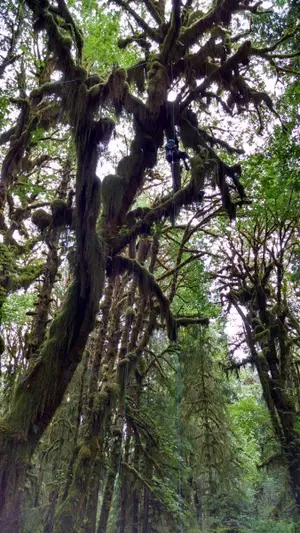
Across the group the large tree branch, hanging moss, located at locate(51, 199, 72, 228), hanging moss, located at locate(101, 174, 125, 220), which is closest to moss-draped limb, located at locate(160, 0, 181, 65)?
hanging moss, located at locate(101, 174, 125, 220)

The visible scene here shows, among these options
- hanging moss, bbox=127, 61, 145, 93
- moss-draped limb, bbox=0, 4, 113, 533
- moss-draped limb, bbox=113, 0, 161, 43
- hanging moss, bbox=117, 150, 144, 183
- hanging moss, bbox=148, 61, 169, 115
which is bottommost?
moss-draped limb, bbox=0, 4, 113, 533

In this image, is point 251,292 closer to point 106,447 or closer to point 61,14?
point 106,447

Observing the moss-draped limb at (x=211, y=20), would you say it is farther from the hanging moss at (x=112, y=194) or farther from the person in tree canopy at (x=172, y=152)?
the hanging moss at (x=112, y=194)

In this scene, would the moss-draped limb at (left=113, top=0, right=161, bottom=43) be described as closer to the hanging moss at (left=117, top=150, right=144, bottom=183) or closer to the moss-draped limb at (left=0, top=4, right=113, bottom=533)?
the moss-draped limb at (left=0, top=4, right=113, bottom=533)

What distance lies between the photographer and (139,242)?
958cm

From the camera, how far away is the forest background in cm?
544

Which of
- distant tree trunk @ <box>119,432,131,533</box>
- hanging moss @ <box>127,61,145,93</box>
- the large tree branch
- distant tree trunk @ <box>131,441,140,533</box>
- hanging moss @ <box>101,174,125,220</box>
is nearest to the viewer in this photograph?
hanging moss @ <box>101,174,125,220</box>

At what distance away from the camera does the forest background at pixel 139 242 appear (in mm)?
5438

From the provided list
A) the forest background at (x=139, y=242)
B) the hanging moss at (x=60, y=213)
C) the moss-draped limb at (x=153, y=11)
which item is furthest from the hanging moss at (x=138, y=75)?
the hanging moss at (x=60, y=213)

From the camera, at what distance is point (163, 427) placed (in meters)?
9.34

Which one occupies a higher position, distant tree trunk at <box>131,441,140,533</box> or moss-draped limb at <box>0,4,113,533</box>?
moss-draped limb at <box>0,4,113,533</box>

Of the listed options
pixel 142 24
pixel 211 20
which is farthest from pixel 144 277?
pixel 142 24

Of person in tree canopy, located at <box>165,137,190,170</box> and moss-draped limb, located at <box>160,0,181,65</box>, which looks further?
person in tree canopy, located at <box>165,137,190,170</box>

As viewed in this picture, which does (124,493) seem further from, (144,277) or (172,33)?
(172,33)
